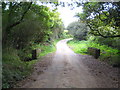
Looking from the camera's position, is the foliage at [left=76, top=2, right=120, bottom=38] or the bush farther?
the foliage at [left=76, top=2, right=120, bottom=38]

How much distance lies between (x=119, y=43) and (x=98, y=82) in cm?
1143

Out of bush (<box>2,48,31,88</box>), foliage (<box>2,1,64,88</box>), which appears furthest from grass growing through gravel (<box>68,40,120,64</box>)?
bush (<box>2,48,31,88</box>)

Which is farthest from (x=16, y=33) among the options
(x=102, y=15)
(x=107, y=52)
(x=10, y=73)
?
(x=107, y=52)

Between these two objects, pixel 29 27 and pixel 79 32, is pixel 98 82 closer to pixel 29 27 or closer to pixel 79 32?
pixel 29 27

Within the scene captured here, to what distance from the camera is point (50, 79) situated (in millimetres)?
6824

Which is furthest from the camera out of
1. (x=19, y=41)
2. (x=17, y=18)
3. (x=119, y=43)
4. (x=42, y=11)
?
(x=119, y=43)

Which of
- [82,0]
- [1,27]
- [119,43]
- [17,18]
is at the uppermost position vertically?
[82,0]

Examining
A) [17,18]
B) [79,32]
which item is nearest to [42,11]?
[17,18]

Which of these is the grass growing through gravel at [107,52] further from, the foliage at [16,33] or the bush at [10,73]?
the bush at [10,73]

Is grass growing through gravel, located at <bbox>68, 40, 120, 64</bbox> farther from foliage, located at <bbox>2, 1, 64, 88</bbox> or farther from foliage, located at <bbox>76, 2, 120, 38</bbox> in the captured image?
foliage, located at <bbox>2, 1, 64, 88</bbox>

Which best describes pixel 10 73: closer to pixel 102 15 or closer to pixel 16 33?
pixel 16 33

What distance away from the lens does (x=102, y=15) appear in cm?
1154

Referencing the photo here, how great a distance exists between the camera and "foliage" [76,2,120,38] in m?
9.51

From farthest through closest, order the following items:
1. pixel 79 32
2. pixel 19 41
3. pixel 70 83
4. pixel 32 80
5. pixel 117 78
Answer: pixel 79 32, pixel 19 41, pixel 117 78, pixel 32 80, pixel 70 83
